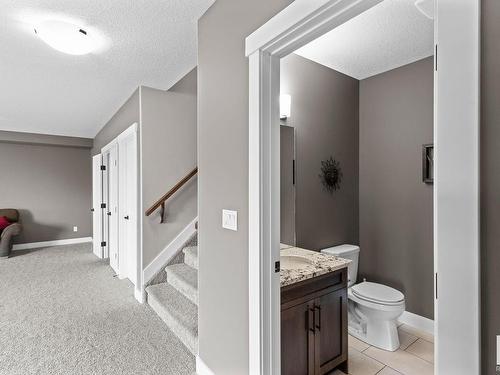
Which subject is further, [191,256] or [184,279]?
[191,256]

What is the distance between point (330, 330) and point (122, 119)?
362cm

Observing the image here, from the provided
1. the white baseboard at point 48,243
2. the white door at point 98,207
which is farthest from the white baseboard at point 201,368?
the white baseboard at point 48,243

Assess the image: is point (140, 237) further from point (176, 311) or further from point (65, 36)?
point (65, 36)

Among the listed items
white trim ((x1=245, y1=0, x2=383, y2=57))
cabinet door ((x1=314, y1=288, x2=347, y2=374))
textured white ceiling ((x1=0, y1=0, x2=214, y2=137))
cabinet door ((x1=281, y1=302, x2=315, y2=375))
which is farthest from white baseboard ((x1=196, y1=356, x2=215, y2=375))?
textured white ceiling ((x1=0, y1=0, x2=214, y2=137))

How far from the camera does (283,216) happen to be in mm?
2492

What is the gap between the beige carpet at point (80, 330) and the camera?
198cm

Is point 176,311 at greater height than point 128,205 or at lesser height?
lesser

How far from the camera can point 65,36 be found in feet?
6.84

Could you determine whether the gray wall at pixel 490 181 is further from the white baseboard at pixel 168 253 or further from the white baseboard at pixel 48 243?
the white baseboard at pixel 48 243

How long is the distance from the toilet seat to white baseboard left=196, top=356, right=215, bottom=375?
1337 millimetres

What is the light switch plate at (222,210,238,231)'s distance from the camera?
1571 mm

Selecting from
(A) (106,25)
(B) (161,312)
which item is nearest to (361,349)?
(B) (161,312)

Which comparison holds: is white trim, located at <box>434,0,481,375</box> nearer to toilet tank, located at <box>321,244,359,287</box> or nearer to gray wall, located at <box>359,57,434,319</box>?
toilet tank, located at <box>321,244,359,287</box>

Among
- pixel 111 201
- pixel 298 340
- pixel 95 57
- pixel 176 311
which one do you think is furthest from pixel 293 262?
pixel 111 201
